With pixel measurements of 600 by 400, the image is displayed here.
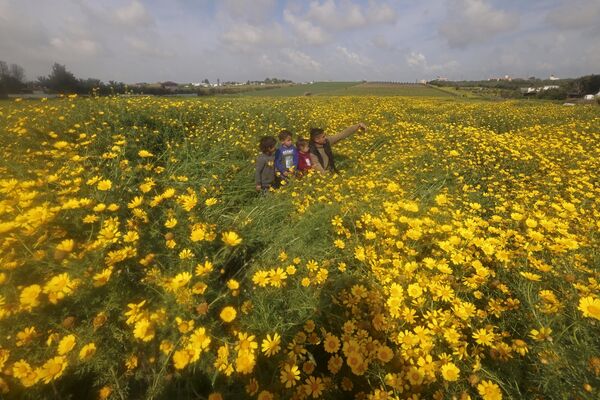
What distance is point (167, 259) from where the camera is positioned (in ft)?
7.80

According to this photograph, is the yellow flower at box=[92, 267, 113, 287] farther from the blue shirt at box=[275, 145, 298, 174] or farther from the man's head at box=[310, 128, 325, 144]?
the man's head at box=[310, 128, 325, 144]

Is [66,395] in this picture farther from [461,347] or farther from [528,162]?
[528,162]

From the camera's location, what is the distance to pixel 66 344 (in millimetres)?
1743

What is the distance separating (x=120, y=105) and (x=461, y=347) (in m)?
8.46

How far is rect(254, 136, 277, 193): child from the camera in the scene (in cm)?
528

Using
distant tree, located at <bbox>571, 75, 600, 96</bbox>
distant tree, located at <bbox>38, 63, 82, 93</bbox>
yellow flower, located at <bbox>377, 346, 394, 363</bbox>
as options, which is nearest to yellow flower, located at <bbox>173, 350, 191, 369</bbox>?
yellow flower, located at <bbox>377, 346, 394, 363</bbox>

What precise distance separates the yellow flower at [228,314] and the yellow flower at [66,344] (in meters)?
0.88

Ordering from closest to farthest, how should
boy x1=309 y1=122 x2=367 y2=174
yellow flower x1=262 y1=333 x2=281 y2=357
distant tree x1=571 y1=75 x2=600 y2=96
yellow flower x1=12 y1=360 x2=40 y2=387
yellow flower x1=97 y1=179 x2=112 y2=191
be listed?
yellow flower x1=12 y1=360 x2=40 y2=387, yellow flower x1=262 y1=333 x2=281 y2=357, yellow flower x1=97 y1=179 x2=112 y2=191, boy x1=309 y1=122 x2=367 y2=174, distant tree x1=571 y1=75 x2=600 y2=96

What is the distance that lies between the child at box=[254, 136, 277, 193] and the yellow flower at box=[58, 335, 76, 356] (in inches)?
145

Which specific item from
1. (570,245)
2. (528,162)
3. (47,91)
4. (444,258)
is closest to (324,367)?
(444,258)

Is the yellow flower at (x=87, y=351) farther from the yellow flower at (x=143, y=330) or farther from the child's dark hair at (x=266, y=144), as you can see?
the child's dark hair at (x=266, y=144)

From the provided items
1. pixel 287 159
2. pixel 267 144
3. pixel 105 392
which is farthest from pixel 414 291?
pixel 267 144

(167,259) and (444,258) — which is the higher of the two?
(167,259)

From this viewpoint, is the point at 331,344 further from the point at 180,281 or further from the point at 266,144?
the point at 266,144
